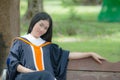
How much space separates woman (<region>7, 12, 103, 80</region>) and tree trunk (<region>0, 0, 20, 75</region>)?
1.19 metres

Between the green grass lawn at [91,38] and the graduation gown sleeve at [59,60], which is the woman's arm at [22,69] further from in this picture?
the green grass lawn at [91,38]

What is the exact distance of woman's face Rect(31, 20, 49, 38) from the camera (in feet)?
14.3

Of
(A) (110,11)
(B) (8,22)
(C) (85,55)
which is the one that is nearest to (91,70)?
(C) (85,55)

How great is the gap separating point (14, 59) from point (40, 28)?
39 centimetres

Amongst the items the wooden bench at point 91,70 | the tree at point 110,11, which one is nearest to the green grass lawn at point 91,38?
the tree at point 110,11

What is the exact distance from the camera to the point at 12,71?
167 inches

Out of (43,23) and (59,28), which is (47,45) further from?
(59,28)

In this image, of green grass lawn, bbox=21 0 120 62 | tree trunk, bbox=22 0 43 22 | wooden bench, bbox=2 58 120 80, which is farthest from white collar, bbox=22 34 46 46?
tree trunk, bbox=22 0 43 22

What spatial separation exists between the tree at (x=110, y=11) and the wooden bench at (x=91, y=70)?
13.2 meters

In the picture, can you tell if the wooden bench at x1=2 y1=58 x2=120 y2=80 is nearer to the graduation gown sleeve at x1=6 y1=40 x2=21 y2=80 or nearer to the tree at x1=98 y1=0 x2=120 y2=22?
the graduation gown sleeve at x1=6 y1=40 x2=21 y2=80

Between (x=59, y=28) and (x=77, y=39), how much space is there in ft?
5.65

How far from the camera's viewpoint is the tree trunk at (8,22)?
561 cm

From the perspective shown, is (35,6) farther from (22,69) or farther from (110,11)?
(22,69)

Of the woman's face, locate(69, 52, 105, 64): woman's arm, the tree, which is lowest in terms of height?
the tree
